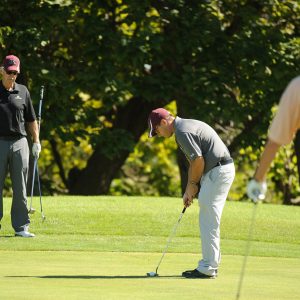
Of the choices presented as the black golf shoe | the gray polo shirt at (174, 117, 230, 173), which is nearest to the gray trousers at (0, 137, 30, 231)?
the gray polo shirt at (174, 117, 230, 173)

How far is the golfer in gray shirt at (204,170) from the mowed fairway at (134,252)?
243mm

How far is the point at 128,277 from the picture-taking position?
9.06 m

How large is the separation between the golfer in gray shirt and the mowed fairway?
24 cm

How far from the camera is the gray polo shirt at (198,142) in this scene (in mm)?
9305

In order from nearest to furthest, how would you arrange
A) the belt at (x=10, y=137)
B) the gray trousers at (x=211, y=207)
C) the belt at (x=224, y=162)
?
the gray trousers at (x=211, y=207)
the belt at (x=224, y=162)
the belt at (x=10, y=137)

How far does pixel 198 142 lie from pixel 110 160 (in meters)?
17.2

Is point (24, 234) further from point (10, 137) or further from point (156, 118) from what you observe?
point (156, 118)

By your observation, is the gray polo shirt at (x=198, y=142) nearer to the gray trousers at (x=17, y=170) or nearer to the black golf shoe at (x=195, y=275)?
the black golf shoe at (x=195, y=275)

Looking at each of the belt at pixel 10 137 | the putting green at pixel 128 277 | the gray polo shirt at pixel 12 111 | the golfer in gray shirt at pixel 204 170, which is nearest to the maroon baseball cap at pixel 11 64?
the gray polo shirt at pixel 12 111

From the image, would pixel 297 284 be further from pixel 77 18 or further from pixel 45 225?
pixel 77 18

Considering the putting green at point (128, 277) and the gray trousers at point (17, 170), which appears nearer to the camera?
the putting green at point (128, 277)

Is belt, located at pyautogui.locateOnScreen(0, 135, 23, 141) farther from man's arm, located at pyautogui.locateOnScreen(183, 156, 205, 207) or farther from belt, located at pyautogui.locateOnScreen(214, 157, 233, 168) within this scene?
belt, located at pyautogui.locateOnScreen(214, 157, 233, 168)

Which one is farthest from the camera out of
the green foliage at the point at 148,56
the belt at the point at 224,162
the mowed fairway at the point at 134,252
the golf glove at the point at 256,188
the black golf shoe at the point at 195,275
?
the green foliage at the point at 148,56

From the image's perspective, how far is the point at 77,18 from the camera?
911 inches
